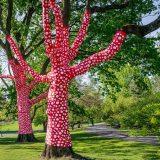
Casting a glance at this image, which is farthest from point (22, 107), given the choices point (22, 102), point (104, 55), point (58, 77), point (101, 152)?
point (104, 55)

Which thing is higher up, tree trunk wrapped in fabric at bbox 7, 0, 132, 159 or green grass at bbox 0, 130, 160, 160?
tree trunk wrapped in fabric at bbox 7, 0, 132, 159

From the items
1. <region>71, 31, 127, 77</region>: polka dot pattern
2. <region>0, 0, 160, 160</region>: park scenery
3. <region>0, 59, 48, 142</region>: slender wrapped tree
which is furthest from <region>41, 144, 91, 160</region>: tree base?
<region>0, 59, 48, 142</region>: slender wrapped tree

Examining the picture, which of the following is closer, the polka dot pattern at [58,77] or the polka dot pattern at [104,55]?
the polka dot pattern at [104,55]

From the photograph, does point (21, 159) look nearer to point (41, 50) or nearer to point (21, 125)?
point (21, 125)

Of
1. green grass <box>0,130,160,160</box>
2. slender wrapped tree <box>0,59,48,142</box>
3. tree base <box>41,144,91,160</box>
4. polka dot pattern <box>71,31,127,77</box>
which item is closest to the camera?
polka dot pattern <box>71,31,127,77</box>

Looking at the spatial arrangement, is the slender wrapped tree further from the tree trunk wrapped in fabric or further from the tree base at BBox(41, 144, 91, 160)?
the tree base at BBox(41, 144, 91, 160)

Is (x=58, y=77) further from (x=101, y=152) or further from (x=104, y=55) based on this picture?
(x=101, y=152)

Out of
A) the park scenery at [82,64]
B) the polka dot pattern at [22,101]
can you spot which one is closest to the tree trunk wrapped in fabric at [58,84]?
the park scenery at [82,64]

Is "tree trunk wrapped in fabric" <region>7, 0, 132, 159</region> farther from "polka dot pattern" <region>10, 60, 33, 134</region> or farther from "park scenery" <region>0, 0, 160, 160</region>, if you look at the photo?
"polka dot pattern" <region>10, 60, 33, 134</region>

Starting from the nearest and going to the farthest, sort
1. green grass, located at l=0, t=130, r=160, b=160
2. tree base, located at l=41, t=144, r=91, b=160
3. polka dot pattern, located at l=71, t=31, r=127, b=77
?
polka dot pattern, located at l=71, t=31, r=127, b=77 < tree base, located at l=41, t=144, r=91, b=160 < green grass, located at l=0, t=130, r=160, b=160

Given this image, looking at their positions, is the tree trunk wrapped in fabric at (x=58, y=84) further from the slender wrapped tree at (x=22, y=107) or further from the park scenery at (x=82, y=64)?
the slender wrapped tree at (x=22, y=107)

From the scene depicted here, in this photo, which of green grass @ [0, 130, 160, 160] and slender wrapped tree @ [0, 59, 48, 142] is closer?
green grass @ [0, 130, 160, 160]

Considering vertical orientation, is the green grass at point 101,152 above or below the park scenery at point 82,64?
below

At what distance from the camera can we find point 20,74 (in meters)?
25.2
